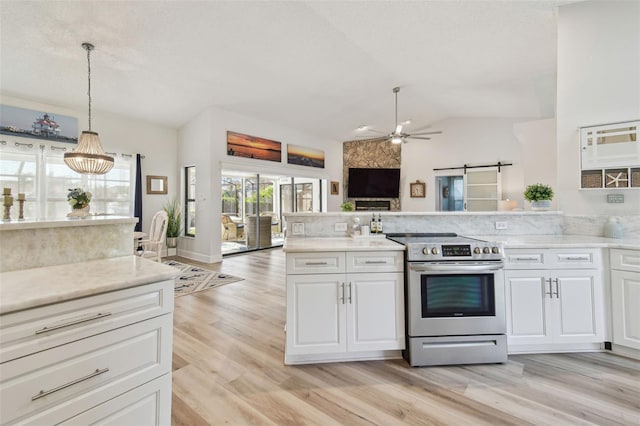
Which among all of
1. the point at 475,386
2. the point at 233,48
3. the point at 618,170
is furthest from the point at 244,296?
the point at 618,170

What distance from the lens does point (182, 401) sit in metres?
1.70

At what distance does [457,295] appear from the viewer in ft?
6.95

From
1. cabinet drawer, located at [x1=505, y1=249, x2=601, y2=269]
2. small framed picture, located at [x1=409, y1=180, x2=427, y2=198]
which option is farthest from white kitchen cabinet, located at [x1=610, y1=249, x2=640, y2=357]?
small framed picture, located at [x1=409, y1=180, x2=427, y2=198]

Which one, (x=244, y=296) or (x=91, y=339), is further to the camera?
(x=244, y=296)

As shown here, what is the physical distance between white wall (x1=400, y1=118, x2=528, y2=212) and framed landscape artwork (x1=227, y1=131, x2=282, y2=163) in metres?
3.77

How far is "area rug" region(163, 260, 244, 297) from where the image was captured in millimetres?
3918

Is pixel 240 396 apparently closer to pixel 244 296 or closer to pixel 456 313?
pixel 456 313

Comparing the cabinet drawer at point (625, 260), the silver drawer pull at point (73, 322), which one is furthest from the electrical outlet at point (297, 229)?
the cabinet drawer at point (625, 260)

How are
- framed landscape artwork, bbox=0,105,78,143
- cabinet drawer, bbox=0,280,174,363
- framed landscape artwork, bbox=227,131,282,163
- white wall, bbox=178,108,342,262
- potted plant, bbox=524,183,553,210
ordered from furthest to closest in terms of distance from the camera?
framed landscape artwork, bbox=227,131,282,163, white wall, bbox=178,108,342,262, framed landscape artwork, bbox=0,105,78,143, potted plant, bbox=524,183,553,210, cabinet drawer, bbox=0,280,174,363

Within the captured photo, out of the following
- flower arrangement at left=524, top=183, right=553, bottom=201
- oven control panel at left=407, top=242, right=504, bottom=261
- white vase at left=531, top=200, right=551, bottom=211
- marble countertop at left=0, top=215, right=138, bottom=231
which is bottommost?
oven control panel at left=407, top=242, right=504, bottom=261

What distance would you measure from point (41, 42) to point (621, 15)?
20.3ft

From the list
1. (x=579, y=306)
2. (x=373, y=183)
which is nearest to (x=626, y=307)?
(x=579, y=306)

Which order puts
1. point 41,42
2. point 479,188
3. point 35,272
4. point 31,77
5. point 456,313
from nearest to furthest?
point 35,272
point 456,313
point 41,42
point 31,77
point 479,188

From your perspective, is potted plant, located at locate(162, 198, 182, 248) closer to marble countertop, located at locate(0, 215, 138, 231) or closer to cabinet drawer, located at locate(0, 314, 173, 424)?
marble countertop, located at locate(0, 215, 138, 231)
